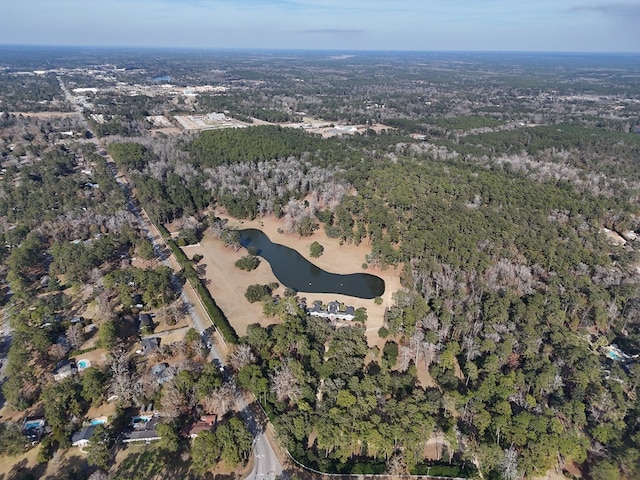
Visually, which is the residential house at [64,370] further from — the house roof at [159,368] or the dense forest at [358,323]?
the house roof at [159,368]

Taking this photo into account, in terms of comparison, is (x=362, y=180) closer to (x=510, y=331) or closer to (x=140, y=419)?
(x=510, y=331)

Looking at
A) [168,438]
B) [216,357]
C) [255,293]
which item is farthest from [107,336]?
[255,293]

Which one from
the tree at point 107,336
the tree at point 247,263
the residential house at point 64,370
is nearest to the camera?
the residential house at point 64,370

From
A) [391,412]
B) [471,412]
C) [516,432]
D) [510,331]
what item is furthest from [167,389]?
[510,331]

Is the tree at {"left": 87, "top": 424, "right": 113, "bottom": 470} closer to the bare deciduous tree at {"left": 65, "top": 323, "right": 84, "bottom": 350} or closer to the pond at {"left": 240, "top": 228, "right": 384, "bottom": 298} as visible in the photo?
the bare deciduous tree at {"left": 65, "top": 323, "right": 84, "bottom": 350}

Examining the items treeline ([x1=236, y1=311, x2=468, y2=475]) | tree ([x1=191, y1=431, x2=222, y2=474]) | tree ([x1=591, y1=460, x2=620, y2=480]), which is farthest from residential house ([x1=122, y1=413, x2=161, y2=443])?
tree ([x1=591, y1=460, x2=620, y2=480])

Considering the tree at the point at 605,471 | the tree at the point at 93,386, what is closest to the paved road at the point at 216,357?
the tree at the point at 93,386
